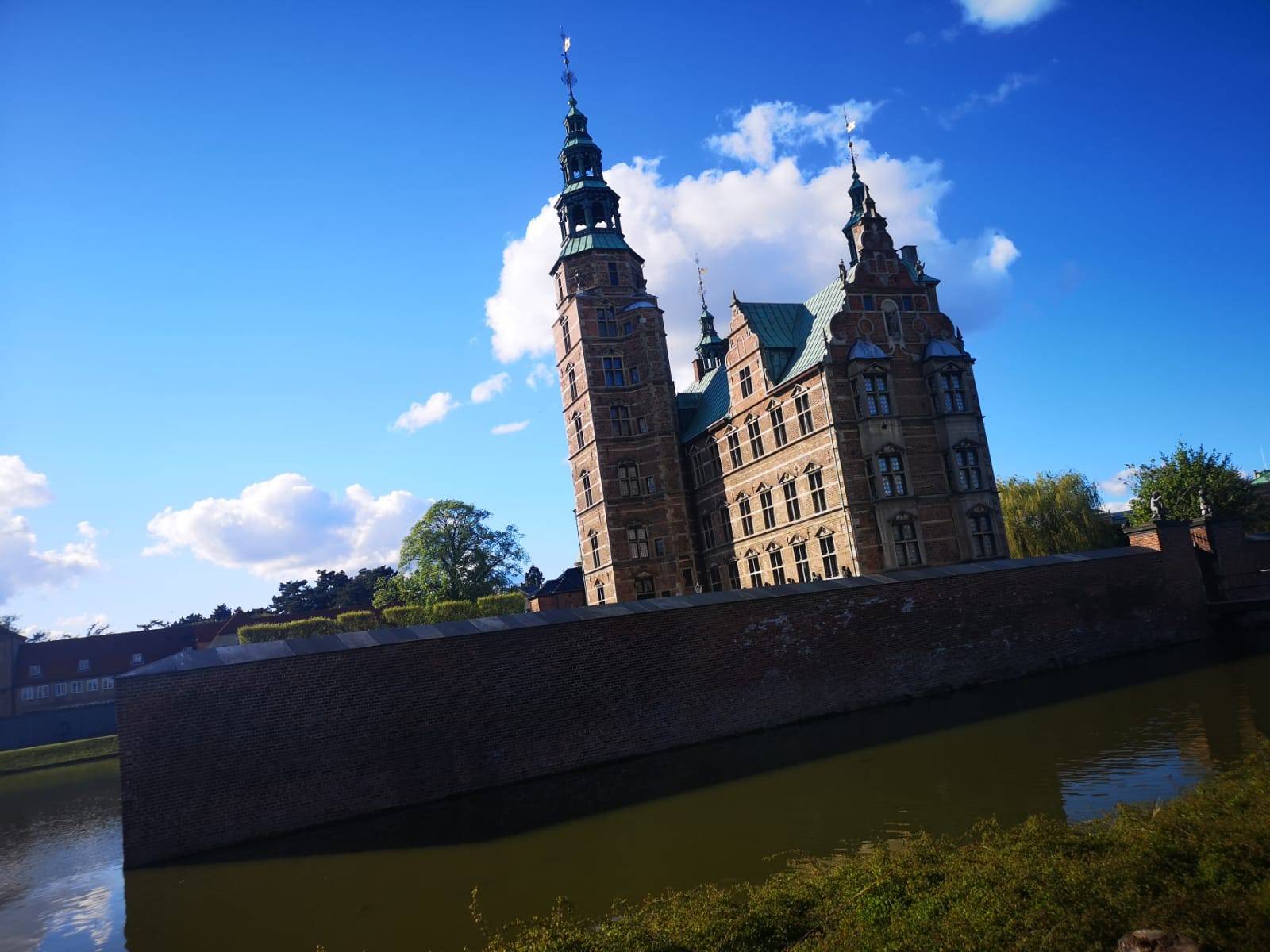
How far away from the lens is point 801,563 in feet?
109

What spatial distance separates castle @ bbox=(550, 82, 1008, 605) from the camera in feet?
101

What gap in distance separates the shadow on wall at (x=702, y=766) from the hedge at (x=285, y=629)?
893 inches

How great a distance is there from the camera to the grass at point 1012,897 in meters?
6.00

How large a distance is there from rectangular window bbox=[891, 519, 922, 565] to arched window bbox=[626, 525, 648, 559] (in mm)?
12736

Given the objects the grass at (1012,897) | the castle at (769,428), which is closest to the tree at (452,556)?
the castle at (769,428)

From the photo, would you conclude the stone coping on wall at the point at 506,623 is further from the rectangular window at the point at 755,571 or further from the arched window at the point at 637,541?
the arched window at the point at 637,541

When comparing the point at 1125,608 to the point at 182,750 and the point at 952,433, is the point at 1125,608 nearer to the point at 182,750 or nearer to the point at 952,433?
the point at 952,433

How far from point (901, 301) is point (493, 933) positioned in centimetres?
2911

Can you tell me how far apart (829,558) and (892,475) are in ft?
12.9

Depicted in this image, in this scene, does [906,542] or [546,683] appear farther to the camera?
[906,542]

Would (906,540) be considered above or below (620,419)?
below

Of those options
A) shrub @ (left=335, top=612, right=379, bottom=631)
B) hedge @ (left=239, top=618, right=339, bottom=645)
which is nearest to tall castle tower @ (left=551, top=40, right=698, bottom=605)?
shrub @ (left=335, top=612, right=379, bottom=631)

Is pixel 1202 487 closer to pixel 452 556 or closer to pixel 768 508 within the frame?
pixel 768 508

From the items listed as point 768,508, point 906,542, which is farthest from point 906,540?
point 768,508
